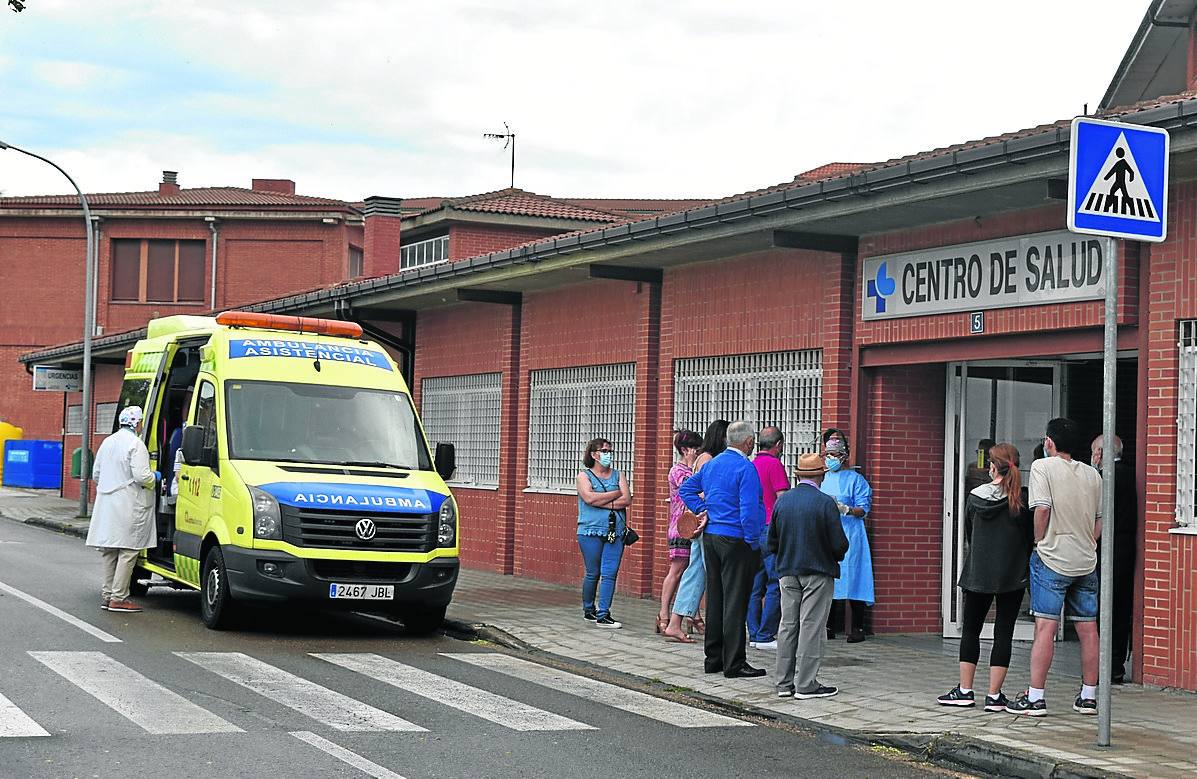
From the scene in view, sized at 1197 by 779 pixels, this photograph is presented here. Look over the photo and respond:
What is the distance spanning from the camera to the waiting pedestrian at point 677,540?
1309 centimetres

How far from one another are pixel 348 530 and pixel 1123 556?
19.8 ft

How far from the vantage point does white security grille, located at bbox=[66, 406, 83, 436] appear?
43.8m

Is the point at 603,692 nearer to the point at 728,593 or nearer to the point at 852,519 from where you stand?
the point at 728,593

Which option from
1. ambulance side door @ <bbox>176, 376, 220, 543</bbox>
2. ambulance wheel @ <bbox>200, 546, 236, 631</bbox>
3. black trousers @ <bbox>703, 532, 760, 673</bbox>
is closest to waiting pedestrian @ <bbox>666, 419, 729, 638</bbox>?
A: black trousers @ <bbox>703, 532, 760, 673</bbox>

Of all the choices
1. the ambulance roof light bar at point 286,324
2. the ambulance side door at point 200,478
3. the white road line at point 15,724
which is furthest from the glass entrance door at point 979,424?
the white road line at point 15,724

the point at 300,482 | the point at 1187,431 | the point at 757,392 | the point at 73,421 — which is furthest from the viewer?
the point at 73,421

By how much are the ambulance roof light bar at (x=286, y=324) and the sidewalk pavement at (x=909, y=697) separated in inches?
115

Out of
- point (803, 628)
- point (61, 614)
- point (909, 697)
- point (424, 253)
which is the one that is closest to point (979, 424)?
point (909, 697)

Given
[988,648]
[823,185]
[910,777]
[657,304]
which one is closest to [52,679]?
[910,777]

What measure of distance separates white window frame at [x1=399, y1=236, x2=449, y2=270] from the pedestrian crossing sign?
22.6m

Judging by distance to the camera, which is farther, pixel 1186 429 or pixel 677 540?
pixel 677 540

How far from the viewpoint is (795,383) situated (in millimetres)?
14953

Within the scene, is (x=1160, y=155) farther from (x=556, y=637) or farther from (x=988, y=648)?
(x=556, y=637)

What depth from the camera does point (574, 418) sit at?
19.2m
